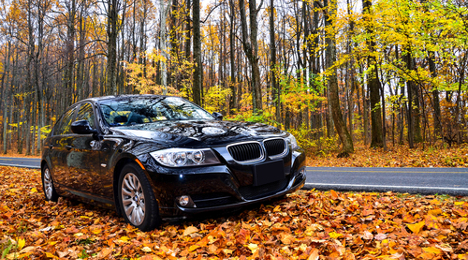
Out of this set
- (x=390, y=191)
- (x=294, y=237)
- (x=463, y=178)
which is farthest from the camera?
(x=463, y=178)

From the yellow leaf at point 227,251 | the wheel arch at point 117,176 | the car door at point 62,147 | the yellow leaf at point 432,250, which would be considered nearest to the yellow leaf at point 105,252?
the wheel arch at point 117,176

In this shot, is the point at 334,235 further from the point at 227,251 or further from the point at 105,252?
the point at 105,252

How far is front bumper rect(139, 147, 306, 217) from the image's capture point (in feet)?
9.89

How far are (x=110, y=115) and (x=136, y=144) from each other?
1.15 metres

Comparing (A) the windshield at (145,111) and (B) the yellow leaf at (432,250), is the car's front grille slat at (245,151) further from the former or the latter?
(B) the yellow leaf at (432,250)

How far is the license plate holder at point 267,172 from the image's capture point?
3.27m

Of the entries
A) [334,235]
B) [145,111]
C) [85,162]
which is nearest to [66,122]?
[85,162]

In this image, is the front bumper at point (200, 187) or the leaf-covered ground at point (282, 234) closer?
the leaf-covered ground at point (282, 234)

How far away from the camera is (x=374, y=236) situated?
2732 millimetres

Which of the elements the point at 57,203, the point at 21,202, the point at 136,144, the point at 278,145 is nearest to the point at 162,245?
the point at 136,144

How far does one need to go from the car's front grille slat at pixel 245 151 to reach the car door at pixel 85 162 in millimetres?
1887

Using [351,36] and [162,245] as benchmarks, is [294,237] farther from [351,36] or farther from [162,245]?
[351,36]

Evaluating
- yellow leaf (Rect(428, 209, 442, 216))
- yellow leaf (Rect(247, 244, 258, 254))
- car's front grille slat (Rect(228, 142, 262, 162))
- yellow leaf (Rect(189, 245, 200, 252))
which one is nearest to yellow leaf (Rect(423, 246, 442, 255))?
yellow leaf (Rect(428, 209, 442, 216))

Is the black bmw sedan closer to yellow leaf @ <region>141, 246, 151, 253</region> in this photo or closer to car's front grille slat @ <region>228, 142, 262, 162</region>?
car's front grille slat @ <region>228, 142, 262, 162</region>
